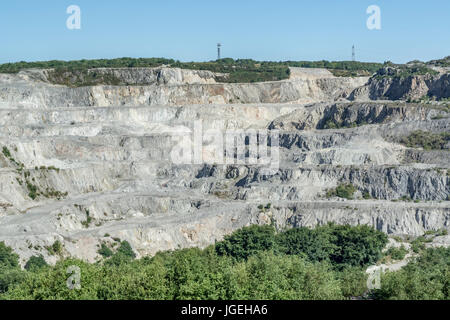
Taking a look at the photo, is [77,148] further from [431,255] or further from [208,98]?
[431,255]

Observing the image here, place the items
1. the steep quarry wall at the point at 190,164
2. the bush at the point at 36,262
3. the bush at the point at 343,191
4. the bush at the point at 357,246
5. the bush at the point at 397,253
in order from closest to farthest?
1. the bush at the point at 36,262
2. the bush at the point at 357,246
3. the bush at the point at 397,253
4. the steep quarry wall at the point at 190,164
5. the bush at the point at 343,191

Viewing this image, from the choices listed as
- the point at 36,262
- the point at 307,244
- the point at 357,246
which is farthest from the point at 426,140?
the point at 36,262

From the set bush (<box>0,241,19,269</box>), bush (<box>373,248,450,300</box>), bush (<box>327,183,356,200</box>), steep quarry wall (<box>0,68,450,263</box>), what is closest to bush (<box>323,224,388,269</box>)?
steep quarry wall (<box>0,68,450,263</box>)

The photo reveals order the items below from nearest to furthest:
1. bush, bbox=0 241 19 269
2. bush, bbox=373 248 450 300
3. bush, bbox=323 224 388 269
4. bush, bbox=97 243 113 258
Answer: bush, bbox=373 248 450 300, bush, bbox=0 241 19 269, bush, bbox=323 224 388 269, bush, bbox=97 243 113 258

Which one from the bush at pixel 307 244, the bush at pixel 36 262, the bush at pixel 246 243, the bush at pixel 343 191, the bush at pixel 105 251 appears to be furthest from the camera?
the bush at pixel 343 191

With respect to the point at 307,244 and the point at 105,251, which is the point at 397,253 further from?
the point at 105,251

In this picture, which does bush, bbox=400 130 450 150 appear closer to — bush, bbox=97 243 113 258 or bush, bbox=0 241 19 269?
bush, bbox=97 243 113 258

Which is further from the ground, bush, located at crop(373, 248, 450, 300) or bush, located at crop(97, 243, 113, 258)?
bush, located at crop(373, 248, 450, 300)

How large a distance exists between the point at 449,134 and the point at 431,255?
43.6 meters

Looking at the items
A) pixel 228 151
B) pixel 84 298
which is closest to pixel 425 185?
pixel 228 151

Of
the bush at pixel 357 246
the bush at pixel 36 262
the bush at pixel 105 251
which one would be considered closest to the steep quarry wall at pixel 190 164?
the bush at pixel 105 251

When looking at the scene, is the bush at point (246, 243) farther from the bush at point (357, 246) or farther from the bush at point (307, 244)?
the bush at point (357, 246)

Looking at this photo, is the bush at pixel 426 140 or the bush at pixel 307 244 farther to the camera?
the bush at pixel 426 140

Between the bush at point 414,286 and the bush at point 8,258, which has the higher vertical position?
the bush at point 414,286
